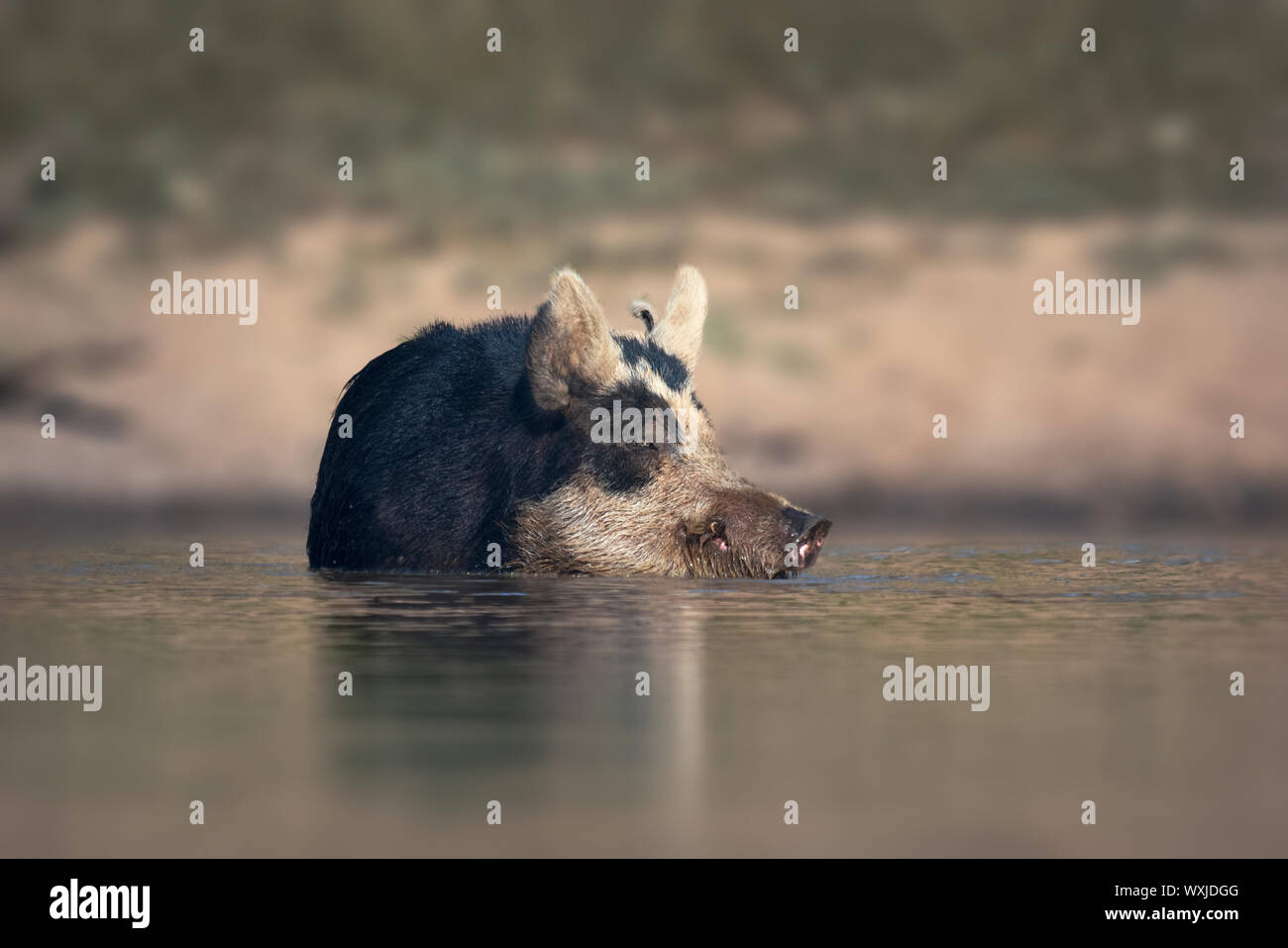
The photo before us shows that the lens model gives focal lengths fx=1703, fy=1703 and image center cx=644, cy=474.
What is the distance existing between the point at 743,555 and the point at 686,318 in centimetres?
302

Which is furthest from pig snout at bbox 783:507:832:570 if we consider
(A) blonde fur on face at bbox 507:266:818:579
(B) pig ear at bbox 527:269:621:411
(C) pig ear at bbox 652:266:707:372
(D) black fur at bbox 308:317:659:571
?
(C) pig ear at bbox 652:266:707:372

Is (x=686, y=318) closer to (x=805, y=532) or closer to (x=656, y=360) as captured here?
(x=656, y=360)

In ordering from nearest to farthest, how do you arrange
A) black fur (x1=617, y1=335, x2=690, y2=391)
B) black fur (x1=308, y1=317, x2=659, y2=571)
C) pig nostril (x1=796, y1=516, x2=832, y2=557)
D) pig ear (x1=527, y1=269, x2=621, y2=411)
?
pig nostril (x1=796, y1=516, x2=832, y2=557), pig ear (x1=527, y1=269, x2=621, y2=411), black fur (x1=308, y1=317, x2=659, y2=571), black fur (x1=617, y1=335, x2=690, y2=391)

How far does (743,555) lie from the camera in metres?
14.1

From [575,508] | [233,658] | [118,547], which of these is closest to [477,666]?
[233,658]

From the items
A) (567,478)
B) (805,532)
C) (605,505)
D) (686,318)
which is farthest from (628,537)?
(686,318)

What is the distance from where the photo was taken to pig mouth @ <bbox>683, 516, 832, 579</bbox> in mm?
13906

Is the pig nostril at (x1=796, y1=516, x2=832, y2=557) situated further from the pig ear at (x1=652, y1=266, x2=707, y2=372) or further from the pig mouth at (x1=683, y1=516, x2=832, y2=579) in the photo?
the pig ear at (x1=652, y1=266, x2=707, y2=372)

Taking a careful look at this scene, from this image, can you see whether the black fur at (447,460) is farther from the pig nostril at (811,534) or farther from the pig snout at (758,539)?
the pig nostril at (811,534)

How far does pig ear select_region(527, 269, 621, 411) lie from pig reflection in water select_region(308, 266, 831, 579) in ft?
0.04

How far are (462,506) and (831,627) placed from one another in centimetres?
420

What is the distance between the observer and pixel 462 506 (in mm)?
14656

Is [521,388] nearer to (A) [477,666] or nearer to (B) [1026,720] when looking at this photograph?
(A) [477,666]

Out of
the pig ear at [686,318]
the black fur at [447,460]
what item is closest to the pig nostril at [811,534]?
the black fur at [447,460]
